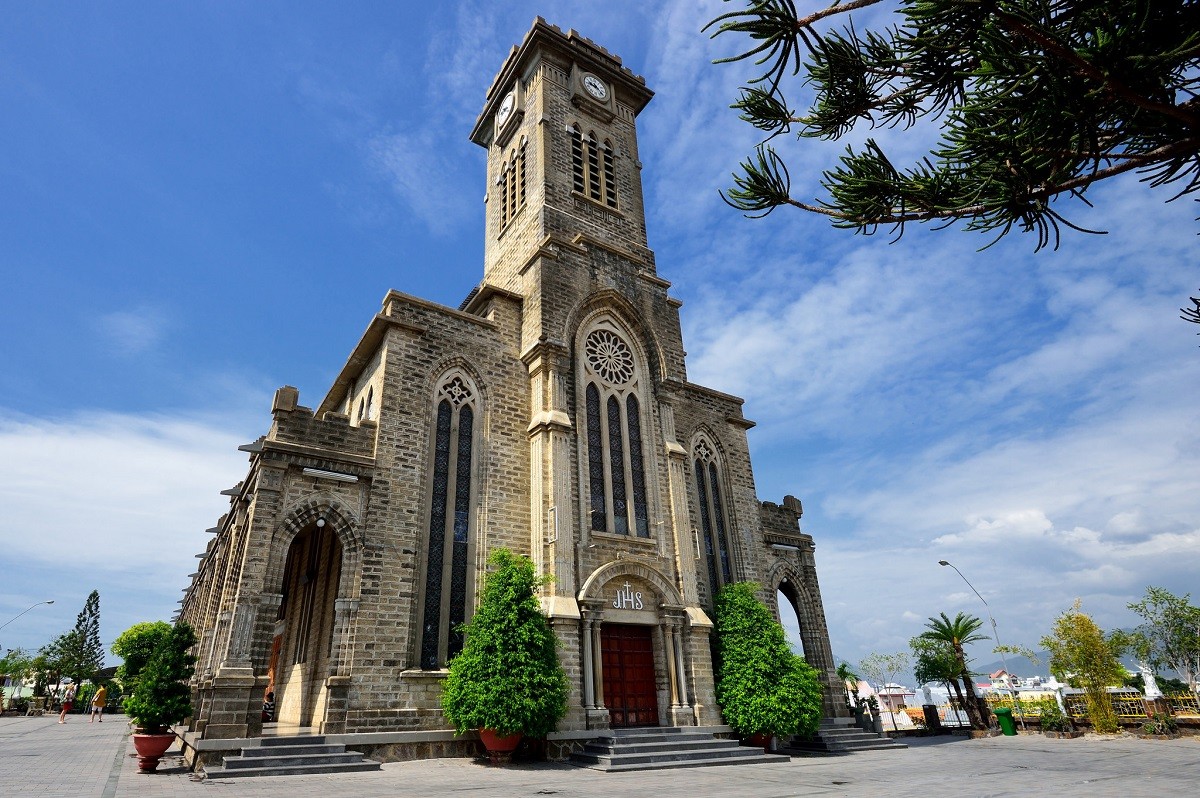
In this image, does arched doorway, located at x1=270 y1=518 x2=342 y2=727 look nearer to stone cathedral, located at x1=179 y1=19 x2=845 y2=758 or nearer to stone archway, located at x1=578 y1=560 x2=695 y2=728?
stone cathedral, located at x1=179 y1=19 x2=845 y2=758

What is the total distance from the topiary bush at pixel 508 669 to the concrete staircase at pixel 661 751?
3.84 ft

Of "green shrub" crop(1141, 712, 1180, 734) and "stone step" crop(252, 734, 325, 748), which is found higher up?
"stone step" crop(252, 734, 325, 748)

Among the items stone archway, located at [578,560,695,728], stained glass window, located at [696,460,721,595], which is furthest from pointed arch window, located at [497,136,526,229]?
stone archway, located at [578,560,695,728]

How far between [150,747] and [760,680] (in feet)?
44.3

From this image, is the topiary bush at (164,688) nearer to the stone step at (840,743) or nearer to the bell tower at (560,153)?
the bell tower at (560,153)

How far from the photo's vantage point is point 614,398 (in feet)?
67.1

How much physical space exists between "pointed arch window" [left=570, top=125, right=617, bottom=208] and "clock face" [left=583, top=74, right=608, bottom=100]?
195cm

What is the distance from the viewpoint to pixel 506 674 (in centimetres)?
1391

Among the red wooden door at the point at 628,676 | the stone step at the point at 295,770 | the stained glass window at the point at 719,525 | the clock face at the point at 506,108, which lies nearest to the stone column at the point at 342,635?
the stone step at the point at 295,770

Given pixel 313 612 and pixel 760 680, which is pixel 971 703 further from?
pixel 313 612

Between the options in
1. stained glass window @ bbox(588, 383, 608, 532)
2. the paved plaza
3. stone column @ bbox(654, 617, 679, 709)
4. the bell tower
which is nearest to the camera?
the paved plaza

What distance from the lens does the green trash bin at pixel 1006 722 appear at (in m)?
24.7

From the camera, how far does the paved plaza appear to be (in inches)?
391

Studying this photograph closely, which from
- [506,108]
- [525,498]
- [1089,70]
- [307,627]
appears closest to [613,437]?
[525,498]
